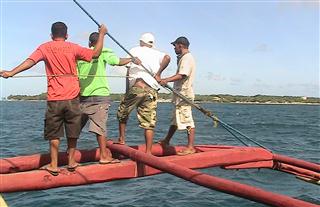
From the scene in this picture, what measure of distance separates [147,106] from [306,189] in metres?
6.98

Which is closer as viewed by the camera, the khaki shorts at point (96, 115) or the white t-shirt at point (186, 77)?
the khaki shorts at point (96, 115)

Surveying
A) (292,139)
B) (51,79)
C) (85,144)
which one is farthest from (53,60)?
(292,139)

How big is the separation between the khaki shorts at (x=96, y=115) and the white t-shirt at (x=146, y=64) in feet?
3.07

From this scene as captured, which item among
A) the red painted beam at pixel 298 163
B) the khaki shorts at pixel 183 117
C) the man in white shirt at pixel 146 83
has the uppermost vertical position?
the man in white shirt at pixel 146 83

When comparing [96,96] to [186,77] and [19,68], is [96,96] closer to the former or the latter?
[19,68]

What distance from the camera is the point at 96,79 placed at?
273 inches

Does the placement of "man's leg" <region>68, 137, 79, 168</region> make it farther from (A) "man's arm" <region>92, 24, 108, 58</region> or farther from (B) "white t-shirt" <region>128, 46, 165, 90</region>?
(B) "white t-shirt" <region>128, 46, 165, 90</region>

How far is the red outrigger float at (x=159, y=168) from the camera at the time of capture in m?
5.69

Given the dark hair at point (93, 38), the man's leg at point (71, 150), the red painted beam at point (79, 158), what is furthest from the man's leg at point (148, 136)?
the dark hair at point (93, 38)

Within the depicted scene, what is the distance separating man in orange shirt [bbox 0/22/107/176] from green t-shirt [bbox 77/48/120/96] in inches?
25.1

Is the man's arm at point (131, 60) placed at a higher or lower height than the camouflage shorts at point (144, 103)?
higher

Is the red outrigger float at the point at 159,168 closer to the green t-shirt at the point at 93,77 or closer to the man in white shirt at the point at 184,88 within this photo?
the man in white shirt at the point at 184,88

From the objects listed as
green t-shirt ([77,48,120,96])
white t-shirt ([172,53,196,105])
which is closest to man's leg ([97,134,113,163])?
green t-shirt ([77,48,120,96])

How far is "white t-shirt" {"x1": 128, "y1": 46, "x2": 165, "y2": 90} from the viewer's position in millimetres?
7523
